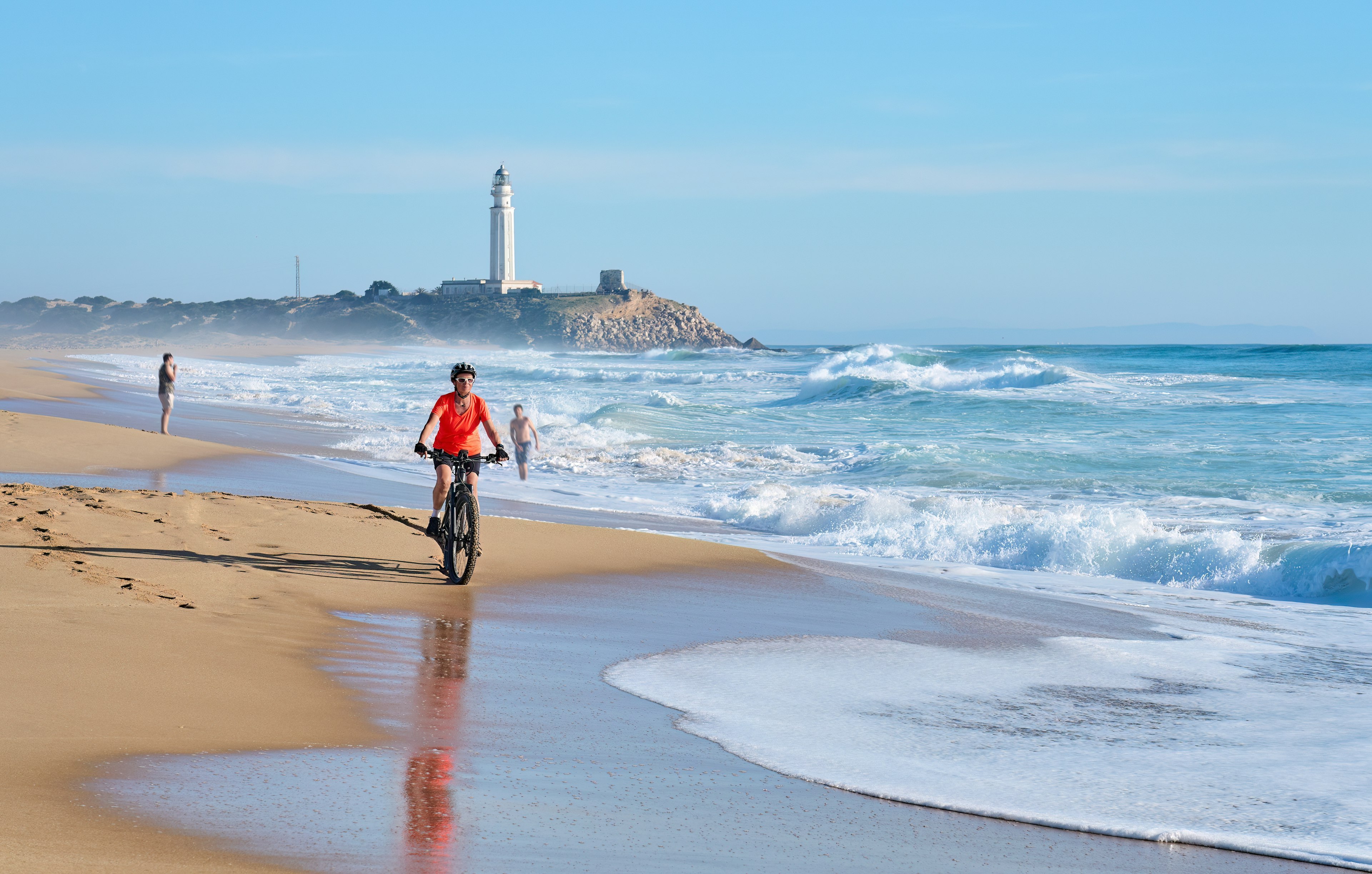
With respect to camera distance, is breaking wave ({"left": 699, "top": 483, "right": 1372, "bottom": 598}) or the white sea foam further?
breaking wave ({"left": 699, "top": 483, "right": 1372, "bottom": 598})

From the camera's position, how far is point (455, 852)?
3.32m

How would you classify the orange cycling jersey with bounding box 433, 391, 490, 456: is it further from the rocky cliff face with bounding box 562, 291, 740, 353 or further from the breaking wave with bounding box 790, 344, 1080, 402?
the rocky cliff face with bounding box 562, 291, 740, 353

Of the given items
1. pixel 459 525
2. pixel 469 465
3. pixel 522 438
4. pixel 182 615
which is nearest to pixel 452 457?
pixel 469 465

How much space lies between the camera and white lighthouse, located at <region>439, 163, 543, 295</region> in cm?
12081

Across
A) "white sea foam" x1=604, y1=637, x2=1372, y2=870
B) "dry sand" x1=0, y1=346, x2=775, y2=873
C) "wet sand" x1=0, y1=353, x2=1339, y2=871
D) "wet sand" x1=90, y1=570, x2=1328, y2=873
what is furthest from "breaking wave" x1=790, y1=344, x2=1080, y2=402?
"wet sand" x1=90, y1=570, x2=1328, y2=873

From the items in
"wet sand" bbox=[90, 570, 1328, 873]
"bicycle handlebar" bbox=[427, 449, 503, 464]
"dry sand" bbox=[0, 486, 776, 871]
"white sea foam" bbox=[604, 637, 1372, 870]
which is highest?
"bicycle handlebar" bbox=[427, 449, 503, 464]

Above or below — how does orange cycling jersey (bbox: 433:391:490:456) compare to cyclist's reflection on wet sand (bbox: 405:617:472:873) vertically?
above

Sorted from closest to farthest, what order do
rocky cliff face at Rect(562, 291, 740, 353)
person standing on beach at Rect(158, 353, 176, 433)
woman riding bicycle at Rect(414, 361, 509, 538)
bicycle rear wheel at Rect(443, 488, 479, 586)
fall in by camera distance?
bicycle rear wheel at Rect(443, 488, 479, 586) → woman riding bicycle at Rect(414, 361, 509, 538) → person standing on beach at Rect(158, 353, 176, 433) → rocky cliff face at Rect(562, 291, 740, 353)

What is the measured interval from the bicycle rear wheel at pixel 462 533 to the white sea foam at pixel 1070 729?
213 cm

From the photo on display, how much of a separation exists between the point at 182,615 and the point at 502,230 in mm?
126425

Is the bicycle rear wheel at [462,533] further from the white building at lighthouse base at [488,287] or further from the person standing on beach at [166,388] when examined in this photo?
the white building at lighthouse base at [488,287]

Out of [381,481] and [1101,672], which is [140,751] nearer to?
[1101,672]

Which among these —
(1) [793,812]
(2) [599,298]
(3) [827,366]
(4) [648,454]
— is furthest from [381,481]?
(2) [599,298]

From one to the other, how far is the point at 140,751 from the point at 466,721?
1.31 m
